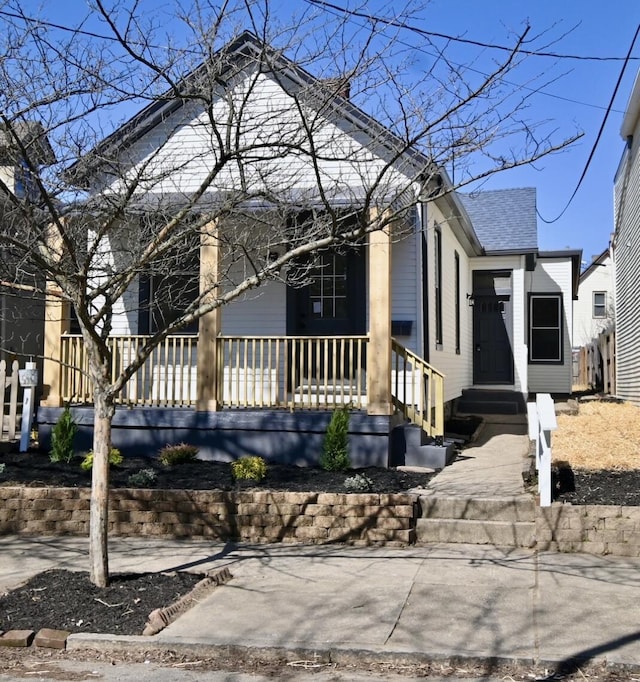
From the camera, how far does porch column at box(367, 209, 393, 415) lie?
975 centimetres

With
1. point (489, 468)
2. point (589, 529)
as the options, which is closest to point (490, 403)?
point (489, 468)

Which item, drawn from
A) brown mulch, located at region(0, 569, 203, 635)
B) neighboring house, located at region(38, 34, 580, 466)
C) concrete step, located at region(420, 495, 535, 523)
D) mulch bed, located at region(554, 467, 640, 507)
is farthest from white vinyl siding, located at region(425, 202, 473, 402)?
brown mulch, located at region(0, 569, 203, 635)

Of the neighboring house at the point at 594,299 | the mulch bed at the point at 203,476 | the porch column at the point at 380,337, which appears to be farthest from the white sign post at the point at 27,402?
the neighboring house at the point at 594,299

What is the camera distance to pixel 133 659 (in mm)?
4918

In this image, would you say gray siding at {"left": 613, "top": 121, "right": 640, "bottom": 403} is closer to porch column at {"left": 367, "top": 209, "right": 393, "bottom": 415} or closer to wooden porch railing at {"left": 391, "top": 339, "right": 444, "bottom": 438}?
wooden porch railing at {"left": 391, "top": 339, "right": 444, "bottom": 438}

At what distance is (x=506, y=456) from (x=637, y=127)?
7.57m

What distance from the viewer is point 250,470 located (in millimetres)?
8820

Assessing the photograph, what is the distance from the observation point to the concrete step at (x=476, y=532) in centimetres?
737

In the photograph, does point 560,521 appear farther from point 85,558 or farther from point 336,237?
point 85,558

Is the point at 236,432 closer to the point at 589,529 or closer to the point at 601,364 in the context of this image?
the point at 589,529

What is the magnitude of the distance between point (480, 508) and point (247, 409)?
3.83m

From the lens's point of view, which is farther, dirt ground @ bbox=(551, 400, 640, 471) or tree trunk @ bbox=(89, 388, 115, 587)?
dirt ground @ bbox=(551, 400, 640, 471)

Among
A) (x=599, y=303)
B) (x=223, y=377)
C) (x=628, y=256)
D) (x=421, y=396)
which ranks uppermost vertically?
(x=599, y=303)

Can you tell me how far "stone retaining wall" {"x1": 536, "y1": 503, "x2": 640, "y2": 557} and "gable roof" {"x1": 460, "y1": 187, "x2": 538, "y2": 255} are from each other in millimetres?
10389
